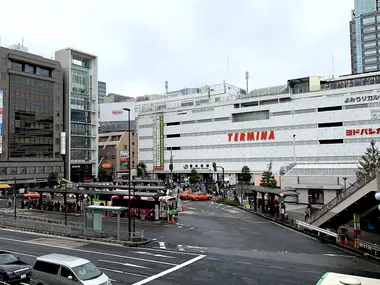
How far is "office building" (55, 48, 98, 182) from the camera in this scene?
89.8 meters

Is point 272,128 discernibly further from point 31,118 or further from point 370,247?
point 370,247

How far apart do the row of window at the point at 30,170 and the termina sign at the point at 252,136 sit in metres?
47.2

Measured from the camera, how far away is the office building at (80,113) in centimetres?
8982

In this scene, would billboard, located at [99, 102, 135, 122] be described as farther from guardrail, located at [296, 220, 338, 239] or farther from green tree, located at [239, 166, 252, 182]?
guardrail, located at [296, 220, 338, 239]

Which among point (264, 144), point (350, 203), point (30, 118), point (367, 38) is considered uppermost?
point (367, 38)

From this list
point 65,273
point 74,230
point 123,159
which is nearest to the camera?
point 65,273

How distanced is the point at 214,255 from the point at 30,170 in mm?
72279

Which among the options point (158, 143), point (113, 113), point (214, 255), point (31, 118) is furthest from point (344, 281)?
point (113, 113)

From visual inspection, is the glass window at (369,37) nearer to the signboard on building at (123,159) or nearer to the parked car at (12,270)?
the signboard on building at (123,159)

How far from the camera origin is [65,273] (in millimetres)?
13000

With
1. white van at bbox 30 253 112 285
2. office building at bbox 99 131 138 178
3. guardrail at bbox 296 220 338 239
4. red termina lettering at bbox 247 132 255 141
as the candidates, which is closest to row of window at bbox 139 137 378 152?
red termina lettering at bbox 247 132 255 141

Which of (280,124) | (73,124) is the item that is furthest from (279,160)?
(73,124)

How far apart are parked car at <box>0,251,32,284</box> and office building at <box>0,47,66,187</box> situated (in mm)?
67391

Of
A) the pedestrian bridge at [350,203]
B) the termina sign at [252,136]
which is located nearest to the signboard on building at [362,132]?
the termina sign at [252,136]
